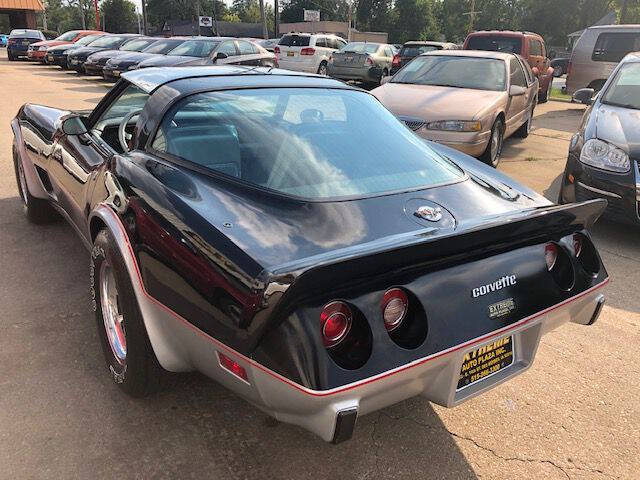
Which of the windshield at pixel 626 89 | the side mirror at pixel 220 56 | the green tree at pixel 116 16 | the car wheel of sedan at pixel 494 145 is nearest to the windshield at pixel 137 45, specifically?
the side mirror at pixel 220 56

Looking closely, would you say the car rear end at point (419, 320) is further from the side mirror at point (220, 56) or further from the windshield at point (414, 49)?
the windshield at point (414, 49)

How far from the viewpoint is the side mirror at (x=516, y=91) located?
7420 millimetres

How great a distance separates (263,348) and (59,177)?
2576mm

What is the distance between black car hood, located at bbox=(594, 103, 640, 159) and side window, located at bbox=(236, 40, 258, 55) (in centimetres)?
1015

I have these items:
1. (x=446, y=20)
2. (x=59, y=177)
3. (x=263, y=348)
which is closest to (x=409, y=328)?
(x=263, y=348)

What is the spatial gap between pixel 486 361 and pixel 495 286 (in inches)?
11.7

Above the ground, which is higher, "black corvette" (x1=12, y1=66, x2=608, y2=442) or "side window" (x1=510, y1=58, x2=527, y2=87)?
"side window" (x1=510, y1=58, x2=527, y2=87)

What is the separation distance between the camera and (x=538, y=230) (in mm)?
2191

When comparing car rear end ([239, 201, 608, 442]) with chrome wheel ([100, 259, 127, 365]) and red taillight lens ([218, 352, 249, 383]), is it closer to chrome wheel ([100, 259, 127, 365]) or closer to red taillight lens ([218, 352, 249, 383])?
red taillight lens ([218, 352, 249, 383])

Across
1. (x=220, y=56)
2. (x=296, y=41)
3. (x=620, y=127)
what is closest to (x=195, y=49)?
(x=220, y=56)

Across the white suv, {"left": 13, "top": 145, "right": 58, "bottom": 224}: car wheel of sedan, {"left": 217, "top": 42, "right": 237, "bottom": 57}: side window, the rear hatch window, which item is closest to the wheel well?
{"left": 13, "top": 145, "right": 58, "bottom": 224}: car wheel of sedan

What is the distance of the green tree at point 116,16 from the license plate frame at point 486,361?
84.0m

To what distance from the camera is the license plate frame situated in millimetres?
2004

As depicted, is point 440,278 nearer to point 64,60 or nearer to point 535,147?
point 535,147
